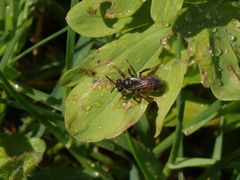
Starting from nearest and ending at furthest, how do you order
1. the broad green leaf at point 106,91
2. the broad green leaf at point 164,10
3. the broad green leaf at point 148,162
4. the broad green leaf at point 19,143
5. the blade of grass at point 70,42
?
the broad green leaf at point 164,10 < the broad green leaf at point 106,91 < the blade of grass at point 70,42 < the broad green leaf at point 148,162 < the broad green leaf at point 19,143

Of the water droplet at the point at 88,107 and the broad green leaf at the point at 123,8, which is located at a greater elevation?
the broad green leaf at the point at 123,8

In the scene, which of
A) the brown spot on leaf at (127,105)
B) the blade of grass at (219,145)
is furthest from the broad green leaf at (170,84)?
the blade of grass at (219,145)

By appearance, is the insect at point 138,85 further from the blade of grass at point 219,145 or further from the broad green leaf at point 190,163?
the blade of grass at point 219,145

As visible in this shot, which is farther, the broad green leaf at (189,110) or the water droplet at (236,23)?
the broad green leaf at (189,110)

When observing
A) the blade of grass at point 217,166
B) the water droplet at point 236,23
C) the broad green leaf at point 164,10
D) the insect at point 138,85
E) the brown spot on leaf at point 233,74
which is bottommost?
the blade of grass at point 217,166

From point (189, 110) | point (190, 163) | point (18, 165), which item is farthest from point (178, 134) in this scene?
point (18, 165)

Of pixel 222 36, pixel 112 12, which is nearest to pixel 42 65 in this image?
pixel 112 12

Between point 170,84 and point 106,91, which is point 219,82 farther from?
point 106,91

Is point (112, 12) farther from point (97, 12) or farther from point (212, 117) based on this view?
point (212, 117)
